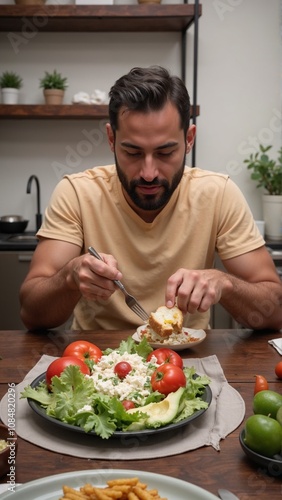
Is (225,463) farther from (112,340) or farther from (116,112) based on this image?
(116,112)

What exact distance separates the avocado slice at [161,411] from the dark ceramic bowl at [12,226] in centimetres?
245

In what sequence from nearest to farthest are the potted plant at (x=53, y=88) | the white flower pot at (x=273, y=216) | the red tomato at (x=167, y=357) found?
1. the red tomato at (x=167, y=357)
2. the potted plant at (x=53, y=88)
3. the white flower pot at (x=273, y=216)

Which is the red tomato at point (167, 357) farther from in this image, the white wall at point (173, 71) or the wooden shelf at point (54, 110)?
the white wall at point (173, 71)

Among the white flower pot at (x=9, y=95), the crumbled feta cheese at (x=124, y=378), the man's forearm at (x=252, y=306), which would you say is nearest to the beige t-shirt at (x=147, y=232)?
the man's forearm at (x=252, y=306)

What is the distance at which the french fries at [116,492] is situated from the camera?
31.4 inches

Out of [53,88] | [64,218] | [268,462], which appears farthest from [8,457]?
[53,88]

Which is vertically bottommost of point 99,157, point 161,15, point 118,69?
point 99,157

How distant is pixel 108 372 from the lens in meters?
1.24

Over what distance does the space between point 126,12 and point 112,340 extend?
87.2 inches

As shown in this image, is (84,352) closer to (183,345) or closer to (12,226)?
(183,345)

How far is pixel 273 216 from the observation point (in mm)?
3527

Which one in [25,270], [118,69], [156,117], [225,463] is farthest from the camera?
[118,69]

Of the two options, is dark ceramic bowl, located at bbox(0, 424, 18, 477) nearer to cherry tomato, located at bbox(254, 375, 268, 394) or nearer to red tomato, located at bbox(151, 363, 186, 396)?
red tomato, located at bbox(151, 363, 186, 396)

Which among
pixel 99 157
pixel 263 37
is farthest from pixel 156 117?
pixel 263 37
